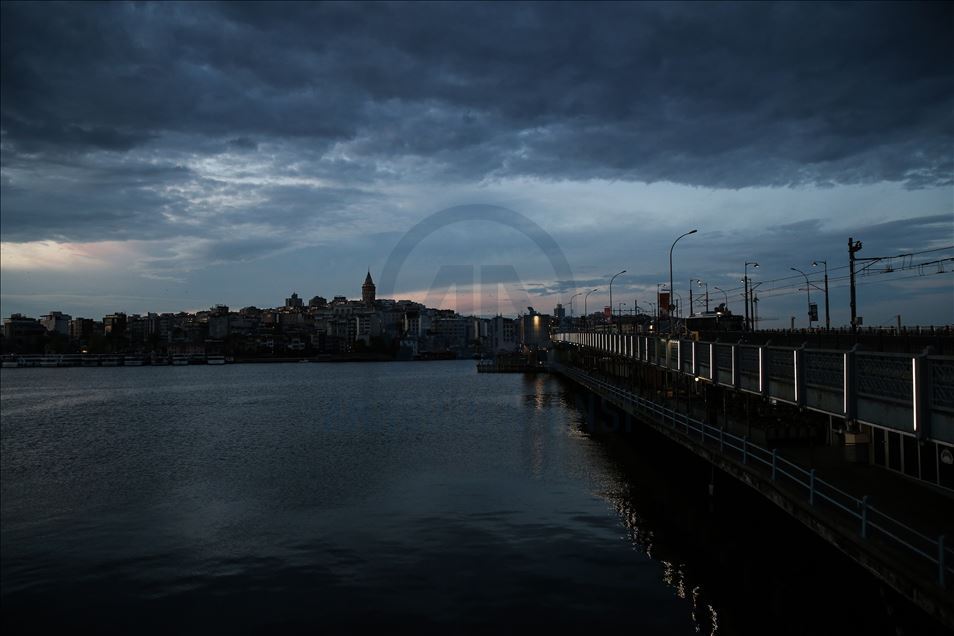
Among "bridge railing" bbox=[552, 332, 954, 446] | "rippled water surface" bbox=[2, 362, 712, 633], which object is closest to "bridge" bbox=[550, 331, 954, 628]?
"bridge railing" bbox=[552, 332, 954, 446]

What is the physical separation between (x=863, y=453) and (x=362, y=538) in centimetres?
1929

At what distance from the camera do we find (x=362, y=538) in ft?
87.8

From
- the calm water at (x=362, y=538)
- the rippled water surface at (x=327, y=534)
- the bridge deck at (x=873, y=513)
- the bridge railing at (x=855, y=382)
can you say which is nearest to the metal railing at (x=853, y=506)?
the bridge deck at (x=873, y=513)

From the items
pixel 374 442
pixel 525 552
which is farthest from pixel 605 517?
pixel 374 442

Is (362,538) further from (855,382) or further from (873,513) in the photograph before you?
(855,382)

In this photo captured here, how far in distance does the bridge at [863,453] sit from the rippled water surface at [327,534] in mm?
4751

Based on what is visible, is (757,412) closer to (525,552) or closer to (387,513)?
(525,552)

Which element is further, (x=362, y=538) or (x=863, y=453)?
(x=362, y=538)

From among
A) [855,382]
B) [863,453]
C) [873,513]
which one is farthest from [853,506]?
[863,453]

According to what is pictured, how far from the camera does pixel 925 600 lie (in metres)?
12.3

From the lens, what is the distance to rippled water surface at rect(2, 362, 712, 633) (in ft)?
65.6

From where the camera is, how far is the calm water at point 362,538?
19.7m

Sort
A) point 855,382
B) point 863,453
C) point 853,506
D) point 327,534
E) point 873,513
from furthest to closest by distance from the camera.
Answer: point 327,534, point 863,453, point 853,506, point 855,382, point 873,513

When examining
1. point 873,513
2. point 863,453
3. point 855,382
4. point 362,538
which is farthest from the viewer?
point 362,538
